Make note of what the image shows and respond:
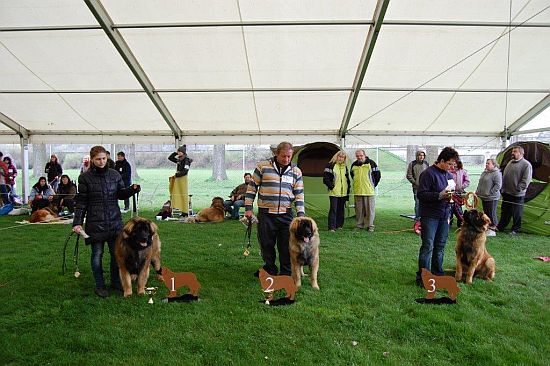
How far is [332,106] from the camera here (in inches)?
374

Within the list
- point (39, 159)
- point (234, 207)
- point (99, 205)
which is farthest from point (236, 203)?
point (39, 159)

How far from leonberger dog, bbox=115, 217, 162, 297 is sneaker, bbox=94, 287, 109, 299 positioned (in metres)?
0.19

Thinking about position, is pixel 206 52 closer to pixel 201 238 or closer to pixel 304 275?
pixel 201 238

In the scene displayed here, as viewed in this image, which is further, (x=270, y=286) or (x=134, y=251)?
(x=134, y=251)

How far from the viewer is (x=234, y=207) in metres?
10.2

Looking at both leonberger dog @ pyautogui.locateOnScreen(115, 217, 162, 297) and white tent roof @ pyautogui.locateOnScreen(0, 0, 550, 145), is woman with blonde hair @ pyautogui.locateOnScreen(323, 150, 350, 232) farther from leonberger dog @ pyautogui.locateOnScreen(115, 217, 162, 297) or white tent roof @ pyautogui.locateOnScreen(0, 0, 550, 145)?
leonberger dog @ pyautogui.locateOnScreen(115, 217, 162, 297)

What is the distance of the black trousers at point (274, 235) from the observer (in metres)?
4.53

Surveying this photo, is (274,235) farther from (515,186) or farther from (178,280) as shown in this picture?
(515,186)

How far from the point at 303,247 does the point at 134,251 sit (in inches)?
72.8

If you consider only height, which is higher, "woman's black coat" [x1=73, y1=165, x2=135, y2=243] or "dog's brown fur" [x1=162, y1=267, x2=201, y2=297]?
"woman's black coat" [x1=73, y1=165, x2=135, y2=243]

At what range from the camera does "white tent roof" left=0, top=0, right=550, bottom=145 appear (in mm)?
6680

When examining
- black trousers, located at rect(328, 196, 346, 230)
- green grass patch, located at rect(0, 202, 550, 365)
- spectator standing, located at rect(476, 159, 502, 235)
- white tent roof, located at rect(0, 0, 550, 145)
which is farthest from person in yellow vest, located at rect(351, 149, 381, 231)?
green grass patch, located at rect(0, 202, 550, 365)

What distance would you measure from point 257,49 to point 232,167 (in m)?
8.74

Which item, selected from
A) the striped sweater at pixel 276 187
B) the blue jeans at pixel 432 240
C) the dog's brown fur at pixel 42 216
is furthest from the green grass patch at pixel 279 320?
the dog's brown fur at pixel 42 216
